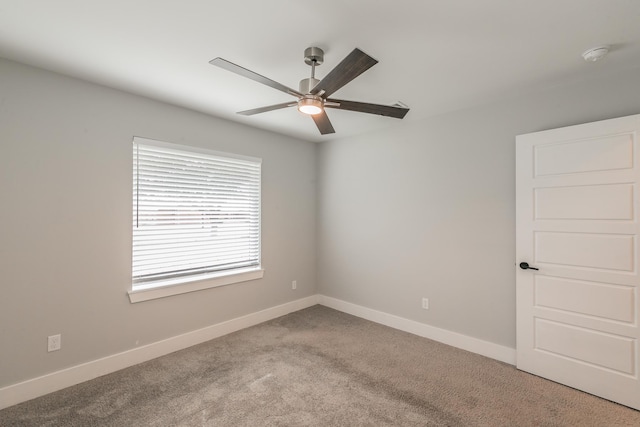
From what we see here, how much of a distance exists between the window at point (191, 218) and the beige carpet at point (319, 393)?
0.78 m

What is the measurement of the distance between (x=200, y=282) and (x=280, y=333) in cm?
109

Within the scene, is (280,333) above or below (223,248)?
below

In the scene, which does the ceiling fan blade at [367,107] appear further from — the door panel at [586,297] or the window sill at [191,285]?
the window sill at [191,285]

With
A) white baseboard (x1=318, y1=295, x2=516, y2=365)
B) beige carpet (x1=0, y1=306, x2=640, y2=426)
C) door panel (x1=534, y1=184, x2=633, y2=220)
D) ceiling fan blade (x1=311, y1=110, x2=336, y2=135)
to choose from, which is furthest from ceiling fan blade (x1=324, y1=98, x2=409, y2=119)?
white baseboard (x1=318, y1=295, x2=516, y2=365)

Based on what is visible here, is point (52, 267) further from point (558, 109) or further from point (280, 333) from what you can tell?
point (558, 109)

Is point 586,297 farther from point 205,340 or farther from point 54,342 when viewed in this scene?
point 54,342

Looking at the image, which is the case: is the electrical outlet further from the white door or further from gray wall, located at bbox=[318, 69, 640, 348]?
the white door

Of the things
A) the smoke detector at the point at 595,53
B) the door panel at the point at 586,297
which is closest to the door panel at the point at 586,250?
the door panel at the point at 586,297

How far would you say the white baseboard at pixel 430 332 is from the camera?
2801 millimetres

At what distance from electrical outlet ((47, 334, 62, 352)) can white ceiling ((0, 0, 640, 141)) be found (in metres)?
2.12

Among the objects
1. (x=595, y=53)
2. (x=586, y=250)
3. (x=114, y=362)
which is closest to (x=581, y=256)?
(x=586, y=250)

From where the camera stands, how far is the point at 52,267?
2.32 metres

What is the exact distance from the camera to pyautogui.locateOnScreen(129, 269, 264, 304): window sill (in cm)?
276

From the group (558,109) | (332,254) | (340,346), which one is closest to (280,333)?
(340,346)
